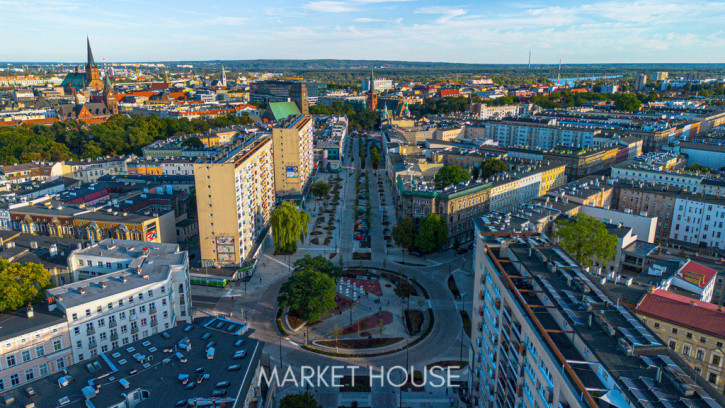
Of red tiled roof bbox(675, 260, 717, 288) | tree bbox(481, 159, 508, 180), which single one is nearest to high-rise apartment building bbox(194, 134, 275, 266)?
tree bbox(481, 159, 508, 180)

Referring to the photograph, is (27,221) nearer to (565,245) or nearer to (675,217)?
(565,245)

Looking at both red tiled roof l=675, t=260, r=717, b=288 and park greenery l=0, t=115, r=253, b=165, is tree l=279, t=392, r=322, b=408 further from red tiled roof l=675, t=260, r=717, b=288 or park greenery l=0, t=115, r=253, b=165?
park greenery l=0, t=115, r=253, b=165

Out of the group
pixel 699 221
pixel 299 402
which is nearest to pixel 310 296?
pixel 299 402

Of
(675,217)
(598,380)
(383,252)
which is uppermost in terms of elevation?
(598,380)

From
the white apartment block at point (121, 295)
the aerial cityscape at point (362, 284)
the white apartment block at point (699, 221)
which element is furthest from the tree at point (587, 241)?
the white apartment block at point (121, 295)

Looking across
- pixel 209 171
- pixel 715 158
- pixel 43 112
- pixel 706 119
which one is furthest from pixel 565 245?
pixel 43 112

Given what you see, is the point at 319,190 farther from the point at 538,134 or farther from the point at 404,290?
the point at 538,134
